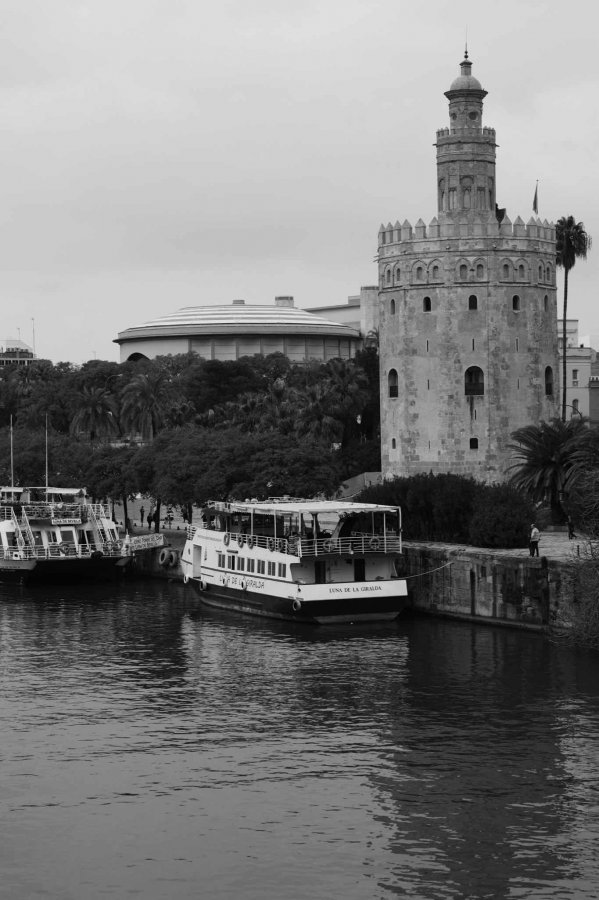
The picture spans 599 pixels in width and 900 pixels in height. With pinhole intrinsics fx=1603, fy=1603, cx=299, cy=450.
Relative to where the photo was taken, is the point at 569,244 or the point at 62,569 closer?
the point at 62,569

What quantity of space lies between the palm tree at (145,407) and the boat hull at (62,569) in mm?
27950

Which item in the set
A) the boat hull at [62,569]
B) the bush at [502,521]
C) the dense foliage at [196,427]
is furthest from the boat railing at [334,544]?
the dense foliage at [196,427]

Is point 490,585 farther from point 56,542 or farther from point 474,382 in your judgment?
point 56,542

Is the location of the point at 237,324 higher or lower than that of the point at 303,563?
higher

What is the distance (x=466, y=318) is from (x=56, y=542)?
22.3 m

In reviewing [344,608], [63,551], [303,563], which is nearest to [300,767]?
[344,608]

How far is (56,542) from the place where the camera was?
73.0m

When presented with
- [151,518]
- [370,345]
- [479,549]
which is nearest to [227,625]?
[479,549]

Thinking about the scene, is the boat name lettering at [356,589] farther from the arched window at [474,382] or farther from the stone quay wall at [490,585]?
the arched window at [474,382]

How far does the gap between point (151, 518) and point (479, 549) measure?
31.8 m

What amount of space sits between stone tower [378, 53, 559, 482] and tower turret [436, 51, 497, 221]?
0.16ft

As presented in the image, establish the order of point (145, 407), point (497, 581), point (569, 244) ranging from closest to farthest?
point (497, 581)
point (569, 244)
point (145, 407)

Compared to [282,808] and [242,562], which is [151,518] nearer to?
[242,562]

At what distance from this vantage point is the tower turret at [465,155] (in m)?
78.5
